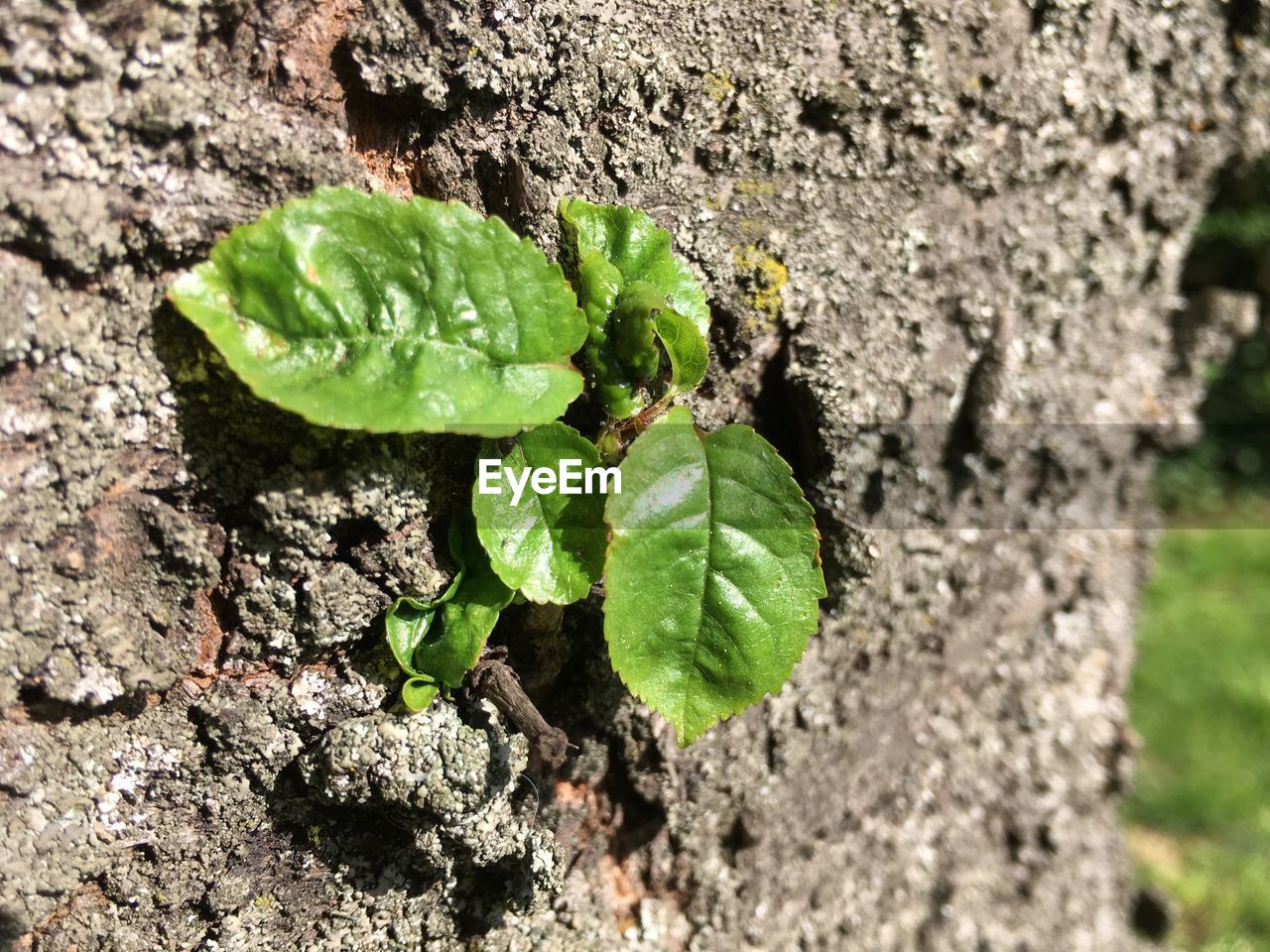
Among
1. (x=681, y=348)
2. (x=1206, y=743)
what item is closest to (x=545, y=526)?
(x=681, y=348)

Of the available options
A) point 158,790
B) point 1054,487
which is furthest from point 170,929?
point 1054,487

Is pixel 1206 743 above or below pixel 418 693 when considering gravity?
below

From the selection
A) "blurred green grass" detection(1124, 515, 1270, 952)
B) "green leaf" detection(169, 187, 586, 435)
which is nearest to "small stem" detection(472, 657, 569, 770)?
"green leaf" detection(169, 187, 586, 435)

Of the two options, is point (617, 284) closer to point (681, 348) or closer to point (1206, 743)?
point (681, 348)

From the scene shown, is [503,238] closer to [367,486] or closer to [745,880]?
[367,486]

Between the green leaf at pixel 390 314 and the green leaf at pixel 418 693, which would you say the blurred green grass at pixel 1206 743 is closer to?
the green leaf at pixel 418 693

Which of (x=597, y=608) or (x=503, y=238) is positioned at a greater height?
(x=503, y=238)
